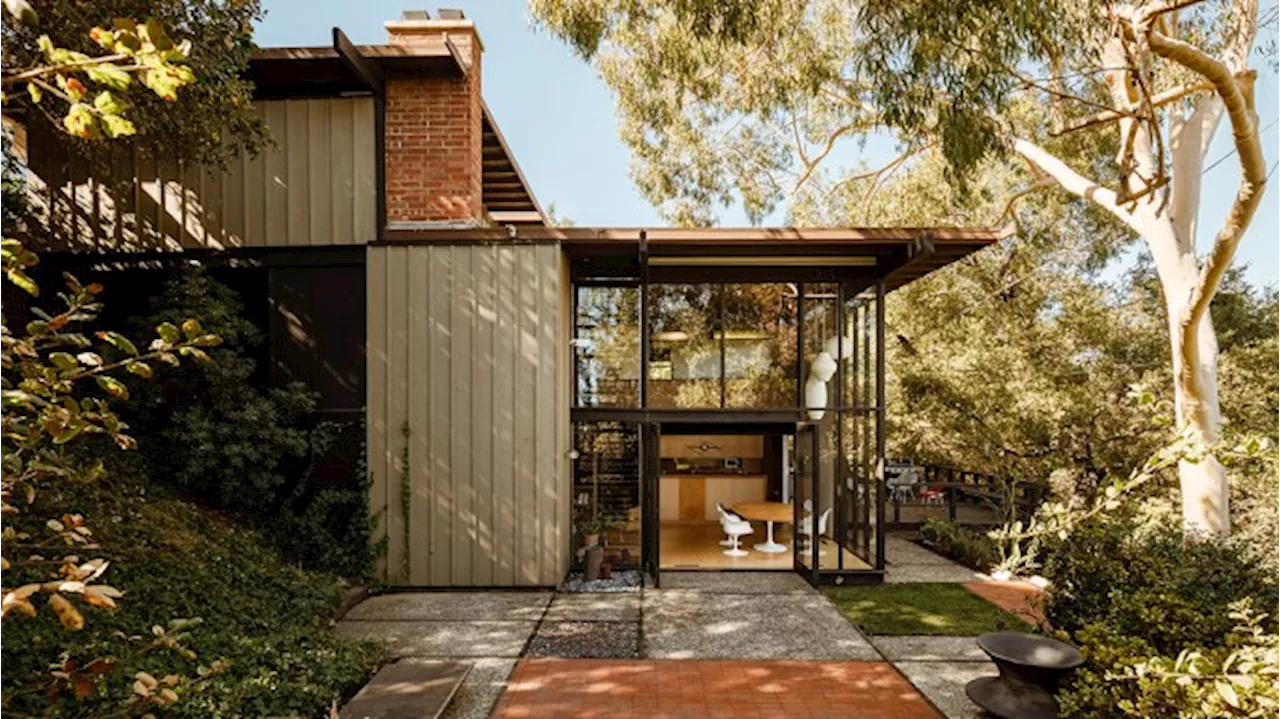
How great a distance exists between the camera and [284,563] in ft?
23.0

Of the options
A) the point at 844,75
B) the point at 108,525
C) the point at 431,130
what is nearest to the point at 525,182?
the point at 431,130

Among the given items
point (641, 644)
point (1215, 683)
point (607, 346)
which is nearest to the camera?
point (1215, 683)

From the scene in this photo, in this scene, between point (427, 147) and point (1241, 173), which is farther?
point (427, 147)

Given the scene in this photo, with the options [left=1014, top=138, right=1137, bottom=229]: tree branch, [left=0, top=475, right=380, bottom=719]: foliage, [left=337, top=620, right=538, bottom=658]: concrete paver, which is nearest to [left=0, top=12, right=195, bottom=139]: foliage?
[left=0, top=475, right=380, bottom=719]: foliage

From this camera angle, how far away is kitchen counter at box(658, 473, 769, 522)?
13.1 metres

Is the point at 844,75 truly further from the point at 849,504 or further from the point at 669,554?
the point at 669,554

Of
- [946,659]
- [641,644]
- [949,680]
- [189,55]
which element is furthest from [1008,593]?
[189,55]

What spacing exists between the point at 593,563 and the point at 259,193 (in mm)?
5715

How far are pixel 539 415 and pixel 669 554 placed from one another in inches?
133

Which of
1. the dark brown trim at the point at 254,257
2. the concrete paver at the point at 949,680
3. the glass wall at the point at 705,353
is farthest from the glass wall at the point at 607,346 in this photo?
the concrete paver at the point at 949,680

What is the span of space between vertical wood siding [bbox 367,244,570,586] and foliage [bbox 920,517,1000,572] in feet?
17.9

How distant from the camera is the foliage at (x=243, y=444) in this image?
275 inches

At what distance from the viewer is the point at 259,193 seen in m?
7.82

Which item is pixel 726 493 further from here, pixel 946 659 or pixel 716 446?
pixel 946 659
